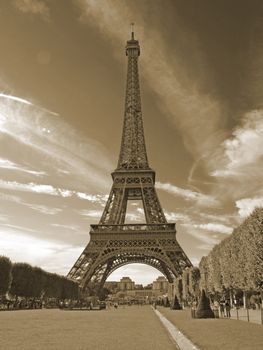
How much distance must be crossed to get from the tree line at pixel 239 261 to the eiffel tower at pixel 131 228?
15533 mm

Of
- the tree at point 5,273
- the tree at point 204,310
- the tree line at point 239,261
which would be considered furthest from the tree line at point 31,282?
the tree at point 204,310

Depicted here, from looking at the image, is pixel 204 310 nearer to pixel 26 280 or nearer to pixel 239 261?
pixel 239 261

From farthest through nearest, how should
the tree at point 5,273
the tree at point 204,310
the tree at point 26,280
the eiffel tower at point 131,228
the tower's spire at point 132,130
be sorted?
the tower's spire at point 132,130
the eiffel tower at point 131,228
the tree at point 26,280
the tree at point 5,273
the tree at point 204,310

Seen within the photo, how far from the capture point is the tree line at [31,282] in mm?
53234

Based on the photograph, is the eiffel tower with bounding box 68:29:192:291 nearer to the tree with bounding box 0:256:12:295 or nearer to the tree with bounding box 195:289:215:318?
the tree with bounding box 0:256:12:295

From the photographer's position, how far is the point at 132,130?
83.4 meters

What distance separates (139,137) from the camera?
275 ft

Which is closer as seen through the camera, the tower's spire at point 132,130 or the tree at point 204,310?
the tree at point 204,310

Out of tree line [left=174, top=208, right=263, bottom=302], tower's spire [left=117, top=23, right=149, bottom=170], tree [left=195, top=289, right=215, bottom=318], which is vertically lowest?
tree [left=195, top=289, right=215, bottom=318]

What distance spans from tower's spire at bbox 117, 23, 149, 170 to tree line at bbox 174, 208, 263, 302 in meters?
32.1

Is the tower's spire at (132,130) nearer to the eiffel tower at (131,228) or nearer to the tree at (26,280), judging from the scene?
the eiffel tower at (131,228)

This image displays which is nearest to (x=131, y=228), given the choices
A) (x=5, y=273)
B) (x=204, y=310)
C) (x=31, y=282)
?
(x=31, y=282)

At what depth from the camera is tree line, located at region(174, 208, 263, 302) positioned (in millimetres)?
30703

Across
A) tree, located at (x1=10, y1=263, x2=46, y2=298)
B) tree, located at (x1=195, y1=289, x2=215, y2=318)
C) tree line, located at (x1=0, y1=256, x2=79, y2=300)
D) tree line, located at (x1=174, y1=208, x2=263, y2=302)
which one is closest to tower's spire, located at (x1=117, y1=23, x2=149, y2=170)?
tree line, located at (x1=0, y1=256, x2=79, y2=300)
